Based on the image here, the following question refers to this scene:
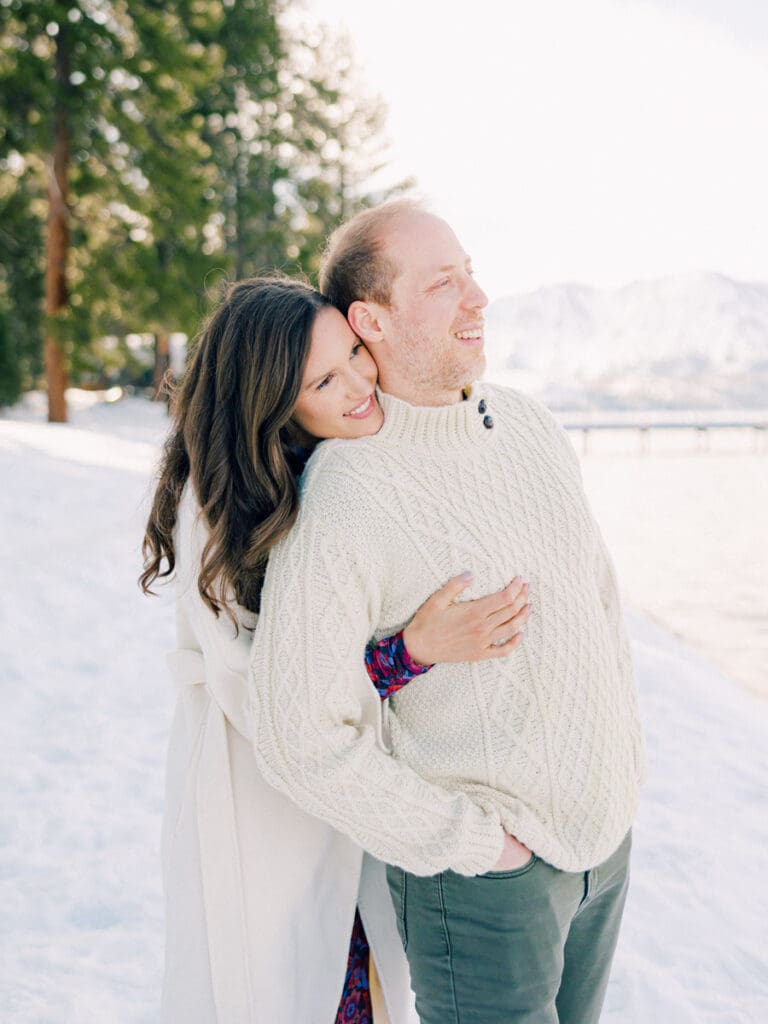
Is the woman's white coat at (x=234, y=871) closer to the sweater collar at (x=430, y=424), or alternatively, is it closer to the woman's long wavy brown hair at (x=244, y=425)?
the woman's long wavy brown hair at (x=244, y=425)

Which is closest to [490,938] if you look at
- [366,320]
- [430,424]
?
[430,424]

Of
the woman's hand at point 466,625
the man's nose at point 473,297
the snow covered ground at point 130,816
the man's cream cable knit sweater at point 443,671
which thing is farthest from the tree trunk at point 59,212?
the woman's hand at point 466,625

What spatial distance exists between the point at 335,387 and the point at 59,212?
1710cm

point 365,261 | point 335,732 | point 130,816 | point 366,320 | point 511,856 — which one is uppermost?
point 365,261

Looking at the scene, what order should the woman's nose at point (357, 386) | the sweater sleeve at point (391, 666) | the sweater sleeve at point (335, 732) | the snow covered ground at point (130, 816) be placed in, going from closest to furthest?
1. the sweater sleeve at point (335, 732)
2. the sweater sleeve at point (391, 666)
3. the woman's nose at point (357, 386)
4. the snow covered ground at point (130, 816)

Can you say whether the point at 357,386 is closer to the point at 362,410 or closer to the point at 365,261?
the point at 362,410

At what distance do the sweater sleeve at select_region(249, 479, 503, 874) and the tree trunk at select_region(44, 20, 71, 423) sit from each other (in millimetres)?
17139

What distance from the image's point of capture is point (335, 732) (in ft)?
5.82

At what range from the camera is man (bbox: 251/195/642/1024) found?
1780 millimetres

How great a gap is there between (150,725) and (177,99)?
50.2ft

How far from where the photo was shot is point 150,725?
541 centimetres

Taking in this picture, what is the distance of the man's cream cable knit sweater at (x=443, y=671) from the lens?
69.8 inches

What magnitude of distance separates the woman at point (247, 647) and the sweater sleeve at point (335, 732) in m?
0.09

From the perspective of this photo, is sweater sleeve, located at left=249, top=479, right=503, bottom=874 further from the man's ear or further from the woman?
the man's ear
